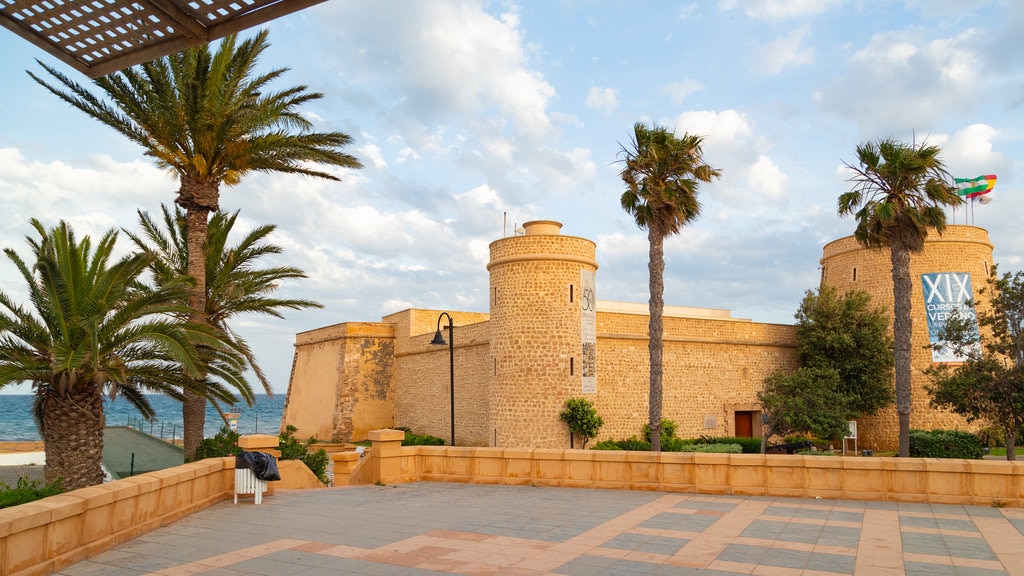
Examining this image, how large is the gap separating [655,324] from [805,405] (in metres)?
9.54

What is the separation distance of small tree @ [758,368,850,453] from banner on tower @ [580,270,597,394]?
7.23m

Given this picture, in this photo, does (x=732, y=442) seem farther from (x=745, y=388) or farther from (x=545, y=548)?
(x=545, y=548)

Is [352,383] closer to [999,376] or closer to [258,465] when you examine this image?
[258,465]

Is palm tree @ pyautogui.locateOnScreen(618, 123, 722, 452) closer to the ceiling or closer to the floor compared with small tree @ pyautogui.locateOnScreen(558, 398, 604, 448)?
closer to the ceiling

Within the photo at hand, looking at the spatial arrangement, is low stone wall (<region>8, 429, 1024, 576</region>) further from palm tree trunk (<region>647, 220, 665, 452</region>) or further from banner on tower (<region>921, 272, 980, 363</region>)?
banner on tower (<region>921, 272, 980, 363</region>)

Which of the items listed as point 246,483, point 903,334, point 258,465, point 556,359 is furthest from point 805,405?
point 246,483

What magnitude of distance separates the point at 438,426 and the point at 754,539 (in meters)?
25.7

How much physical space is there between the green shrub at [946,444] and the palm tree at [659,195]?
1232 cm

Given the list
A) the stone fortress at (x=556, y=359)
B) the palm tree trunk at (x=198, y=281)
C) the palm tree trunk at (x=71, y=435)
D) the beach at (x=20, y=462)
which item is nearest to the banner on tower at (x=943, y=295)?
the stone fortress at (x=556, y=359)

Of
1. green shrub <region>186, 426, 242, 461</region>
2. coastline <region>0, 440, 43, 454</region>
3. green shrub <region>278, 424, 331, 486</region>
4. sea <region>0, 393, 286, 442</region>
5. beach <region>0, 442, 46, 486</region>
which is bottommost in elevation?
sea <region>0, 393, 286, 442</region>

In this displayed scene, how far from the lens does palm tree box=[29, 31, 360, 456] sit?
16359mm

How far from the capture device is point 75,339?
12320 mm

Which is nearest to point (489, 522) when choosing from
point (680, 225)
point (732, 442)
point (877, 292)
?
point (680, 225)

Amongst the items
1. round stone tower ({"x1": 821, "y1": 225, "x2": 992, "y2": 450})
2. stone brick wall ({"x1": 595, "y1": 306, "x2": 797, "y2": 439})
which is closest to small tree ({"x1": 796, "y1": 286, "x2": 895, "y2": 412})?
round stone tower ({"x1": 821, "y1": 225, "x2": 992, "y2": 450})
